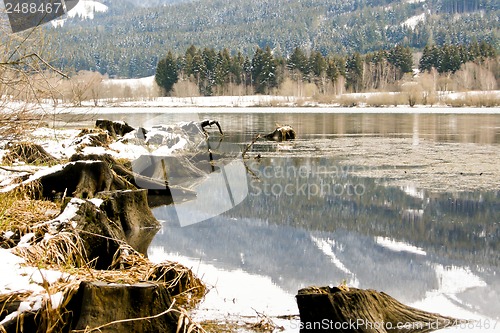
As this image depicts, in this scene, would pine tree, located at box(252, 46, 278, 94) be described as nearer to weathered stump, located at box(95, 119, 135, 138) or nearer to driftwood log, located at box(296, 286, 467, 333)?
weathered stump, located at box(95, 119, 135, 138)

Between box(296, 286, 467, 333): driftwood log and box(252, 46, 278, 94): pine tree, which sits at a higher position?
box(252, 46, 278, 94): pine tree

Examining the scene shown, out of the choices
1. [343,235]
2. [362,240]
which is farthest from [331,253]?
[343,235]

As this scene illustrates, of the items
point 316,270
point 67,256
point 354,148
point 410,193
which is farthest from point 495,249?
point 354,148

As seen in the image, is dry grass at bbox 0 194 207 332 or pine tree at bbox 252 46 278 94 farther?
pine tree at bbox 252 46 278 94

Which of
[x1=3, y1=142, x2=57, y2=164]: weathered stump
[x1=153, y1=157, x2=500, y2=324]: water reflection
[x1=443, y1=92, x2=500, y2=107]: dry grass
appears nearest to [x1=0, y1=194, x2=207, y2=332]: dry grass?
[x1=153, y1=157, x2=500, y2=324]: water reflection

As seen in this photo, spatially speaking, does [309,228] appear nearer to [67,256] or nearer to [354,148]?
[67,256]

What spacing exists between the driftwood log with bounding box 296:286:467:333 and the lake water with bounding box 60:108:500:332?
0.54 meters

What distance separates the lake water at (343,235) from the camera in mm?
5815

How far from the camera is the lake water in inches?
229

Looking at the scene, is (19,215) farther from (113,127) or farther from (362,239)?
(113,127)

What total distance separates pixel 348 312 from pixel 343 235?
410 cm

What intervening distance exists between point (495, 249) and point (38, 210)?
18.9 ft

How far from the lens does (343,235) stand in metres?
8.23

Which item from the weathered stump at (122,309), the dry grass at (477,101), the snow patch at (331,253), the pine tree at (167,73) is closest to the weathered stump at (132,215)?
the snow patch at (331,253)
